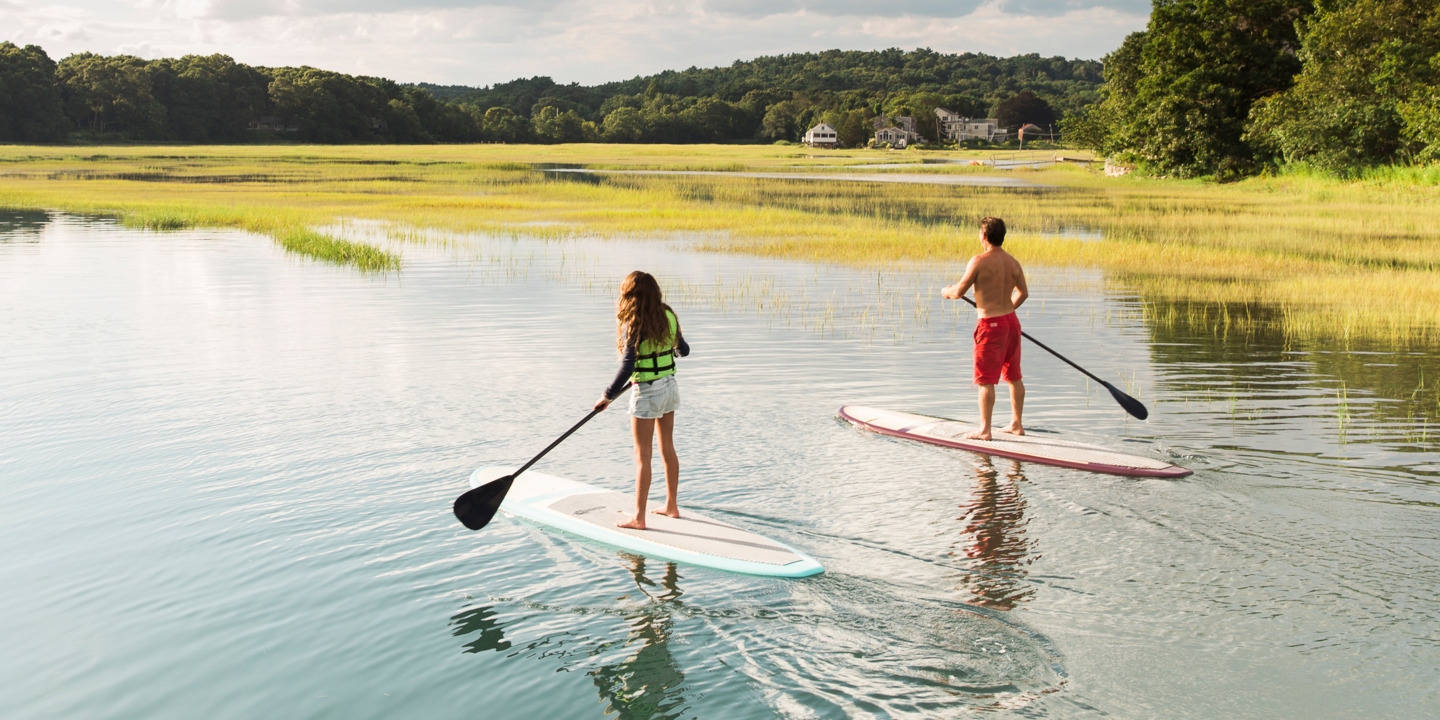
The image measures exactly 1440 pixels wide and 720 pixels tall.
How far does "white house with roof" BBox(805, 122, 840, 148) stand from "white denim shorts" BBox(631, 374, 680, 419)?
172 meters

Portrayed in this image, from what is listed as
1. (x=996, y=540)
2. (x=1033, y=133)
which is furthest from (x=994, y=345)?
(x=1033, y=133)

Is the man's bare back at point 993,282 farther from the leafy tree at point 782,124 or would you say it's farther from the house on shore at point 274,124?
the leafy tree at point 782,124

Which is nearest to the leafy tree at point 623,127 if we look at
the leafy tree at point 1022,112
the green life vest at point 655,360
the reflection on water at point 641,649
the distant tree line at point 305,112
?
the distant tree line at point 305,112

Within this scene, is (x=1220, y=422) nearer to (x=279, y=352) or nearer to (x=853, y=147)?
(x=279, y=352)

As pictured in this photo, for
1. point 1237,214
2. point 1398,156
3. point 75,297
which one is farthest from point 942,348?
point 1398,156

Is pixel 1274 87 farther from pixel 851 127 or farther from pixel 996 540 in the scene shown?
pixel 851 127

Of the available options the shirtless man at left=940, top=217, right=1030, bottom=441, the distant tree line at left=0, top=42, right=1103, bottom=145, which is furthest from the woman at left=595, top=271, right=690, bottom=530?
the distant tree line at left=0, top=42, right=1103, bottom=145

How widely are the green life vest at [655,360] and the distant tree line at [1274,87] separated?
134 ft

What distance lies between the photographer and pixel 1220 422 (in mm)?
11102

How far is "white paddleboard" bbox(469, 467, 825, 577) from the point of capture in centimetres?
713

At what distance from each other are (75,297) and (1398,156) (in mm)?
47594

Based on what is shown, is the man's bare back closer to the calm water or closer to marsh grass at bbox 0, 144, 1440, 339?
the calm water

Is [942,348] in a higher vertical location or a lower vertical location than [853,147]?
lower

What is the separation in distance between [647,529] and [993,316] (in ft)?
14.5
